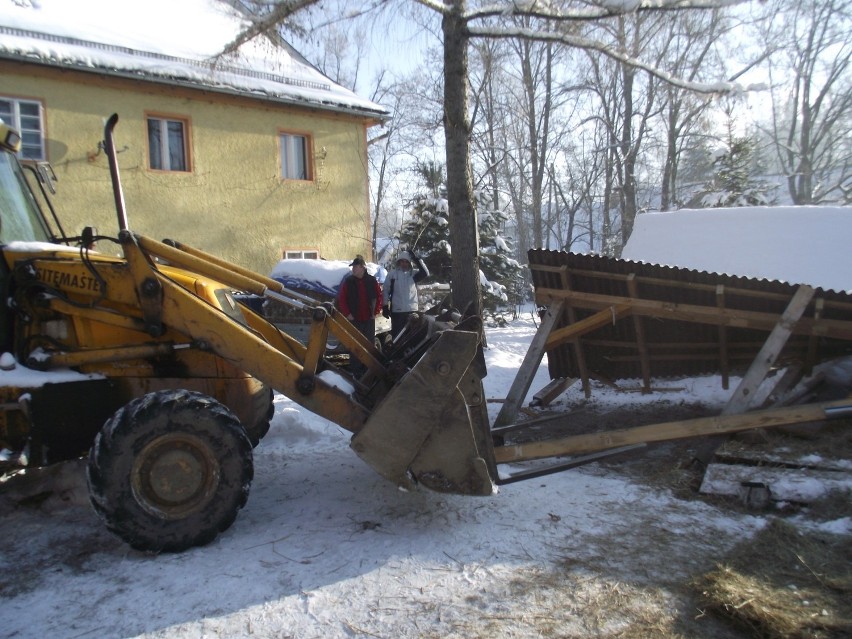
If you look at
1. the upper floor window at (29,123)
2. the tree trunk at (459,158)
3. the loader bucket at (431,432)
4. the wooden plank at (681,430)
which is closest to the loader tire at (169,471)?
the loader bucket at (431,432)

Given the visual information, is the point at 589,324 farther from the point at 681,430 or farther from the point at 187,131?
the point at 187,131

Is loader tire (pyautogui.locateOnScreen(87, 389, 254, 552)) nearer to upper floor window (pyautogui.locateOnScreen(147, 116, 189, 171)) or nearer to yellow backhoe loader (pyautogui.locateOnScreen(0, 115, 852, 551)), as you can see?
yellow backhoe loader (pyautogui.locateOnScreen(0, 115, 852, 551))

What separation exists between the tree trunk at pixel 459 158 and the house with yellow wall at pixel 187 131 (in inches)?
210

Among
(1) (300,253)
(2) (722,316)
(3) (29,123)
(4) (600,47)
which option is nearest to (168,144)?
(3) (29,123)

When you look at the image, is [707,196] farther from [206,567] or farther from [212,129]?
[206,567]

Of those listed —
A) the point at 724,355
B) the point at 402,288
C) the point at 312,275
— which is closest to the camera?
the point at 724,355

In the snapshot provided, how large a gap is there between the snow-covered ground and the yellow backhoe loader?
1.15 feet

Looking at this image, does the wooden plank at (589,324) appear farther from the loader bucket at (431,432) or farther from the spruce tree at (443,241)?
the spruce tree at (443,241)

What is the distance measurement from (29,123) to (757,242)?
1387 cm

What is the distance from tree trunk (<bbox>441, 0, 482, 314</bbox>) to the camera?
8.63 m

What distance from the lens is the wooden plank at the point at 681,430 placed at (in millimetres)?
5230

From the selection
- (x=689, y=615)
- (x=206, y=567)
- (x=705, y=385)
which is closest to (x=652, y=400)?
(x=705, y=385)

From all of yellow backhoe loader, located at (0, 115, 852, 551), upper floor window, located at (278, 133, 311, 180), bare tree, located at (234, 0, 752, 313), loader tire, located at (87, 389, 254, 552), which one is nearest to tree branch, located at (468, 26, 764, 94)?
bare tree, located at (234, 0, 752, 313)

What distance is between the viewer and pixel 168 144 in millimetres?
15273
